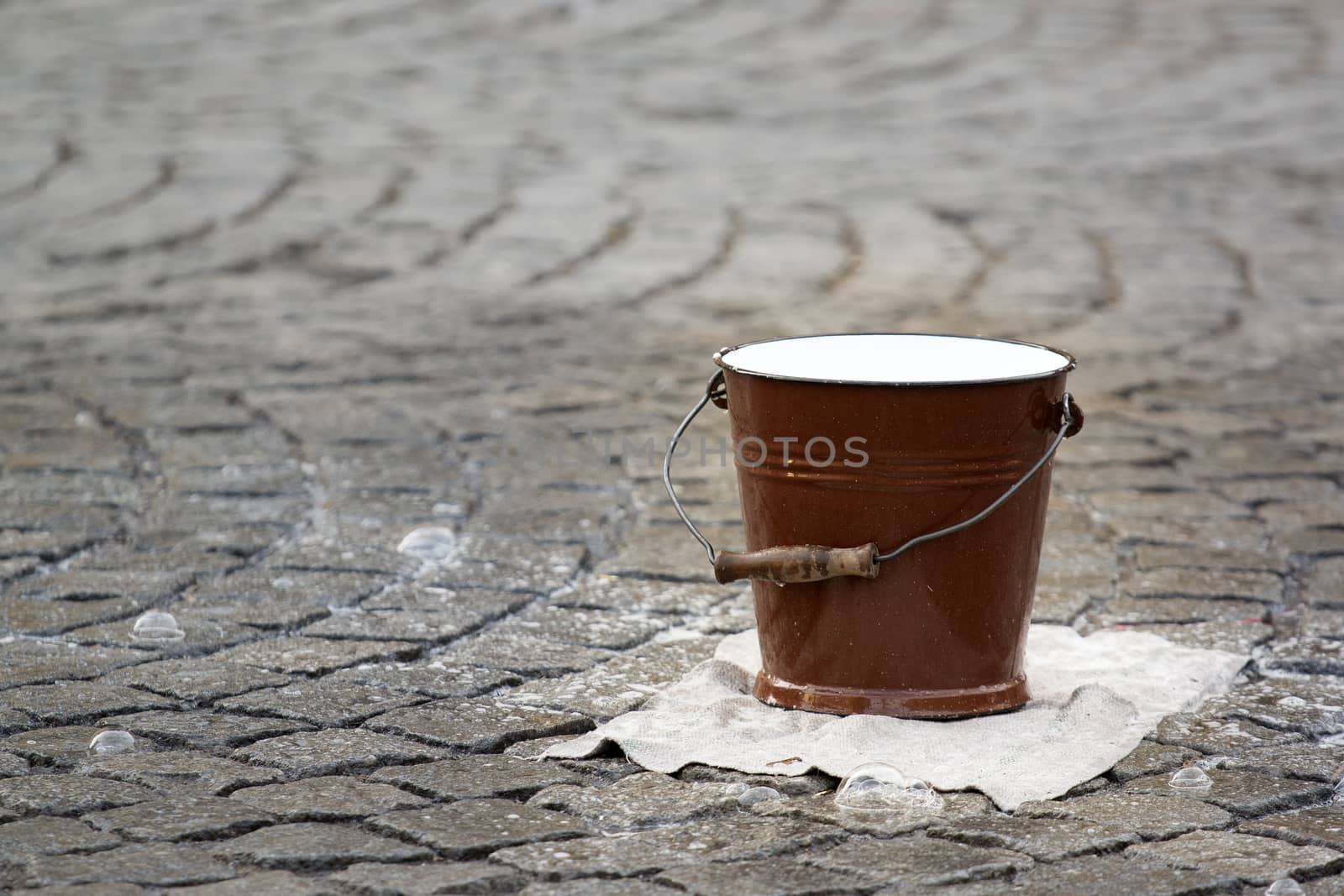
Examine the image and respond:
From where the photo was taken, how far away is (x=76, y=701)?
2.77 meters

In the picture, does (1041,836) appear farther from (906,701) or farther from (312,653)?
(312,653)

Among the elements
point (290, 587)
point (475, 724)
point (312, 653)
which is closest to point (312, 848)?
point (475, 724)

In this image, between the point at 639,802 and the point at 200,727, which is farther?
the point at 200,727

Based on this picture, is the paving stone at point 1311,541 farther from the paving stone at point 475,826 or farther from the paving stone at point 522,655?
the paving stone at point 475,826

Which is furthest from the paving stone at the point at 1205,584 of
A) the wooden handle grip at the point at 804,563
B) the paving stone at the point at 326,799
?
the paving stone at the point at 326,799

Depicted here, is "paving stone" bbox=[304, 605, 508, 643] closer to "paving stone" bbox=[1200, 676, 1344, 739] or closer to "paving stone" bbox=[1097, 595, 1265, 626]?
"paving stone" bbox=[1097, 595, 1265, 626]

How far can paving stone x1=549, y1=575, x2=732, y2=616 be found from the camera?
3.39 meters

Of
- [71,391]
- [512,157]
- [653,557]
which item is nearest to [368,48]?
[512,157]

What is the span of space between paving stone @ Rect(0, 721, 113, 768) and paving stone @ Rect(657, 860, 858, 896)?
0.98 metres

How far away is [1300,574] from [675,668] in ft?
4.79

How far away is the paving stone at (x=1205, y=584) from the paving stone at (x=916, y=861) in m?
1.37

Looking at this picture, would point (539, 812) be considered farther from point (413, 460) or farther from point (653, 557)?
point (413, 460)

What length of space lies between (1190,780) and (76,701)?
5.91 feet

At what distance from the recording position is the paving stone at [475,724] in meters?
2.66
